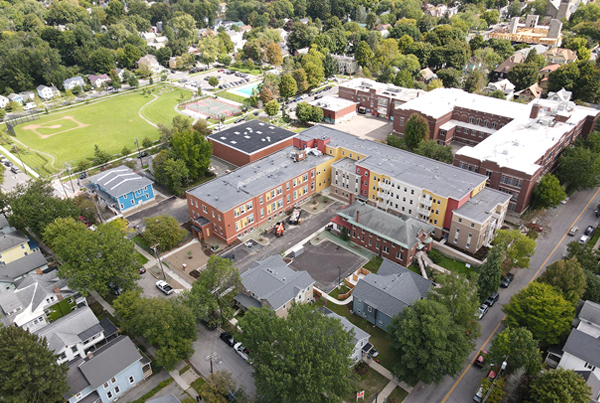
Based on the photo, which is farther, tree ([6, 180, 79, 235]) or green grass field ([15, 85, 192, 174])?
green grass field ([15, 85, 192, 174])

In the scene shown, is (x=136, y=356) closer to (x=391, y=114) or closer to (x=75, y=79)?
(x=391, y=114)

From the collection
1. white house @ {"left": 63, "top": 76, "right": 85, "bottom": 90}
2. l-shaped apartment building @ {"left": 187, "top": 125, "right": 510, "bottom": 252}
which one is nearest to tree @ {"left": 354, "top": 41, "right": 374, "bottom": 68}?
l-shaped apartment building @ {"left": 187, "top": 125, "right": 510, "bottom": 252}

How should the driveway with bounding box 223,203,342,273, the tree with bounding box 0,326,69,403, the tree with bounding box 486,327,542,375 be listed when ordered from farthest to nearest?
1. the driveway with bounding box 223,203,342,273
2. the tree with bounding box 486,327,542,375
3. the tree with bounding box 0,326,69,403

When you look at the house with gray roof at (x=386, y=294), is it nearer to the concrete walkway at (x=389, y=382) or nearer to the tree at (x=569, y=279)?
the concrete walkway at (x=389, y=382)

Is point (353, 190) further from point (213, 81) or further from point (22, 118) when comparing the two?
point (22, 118)

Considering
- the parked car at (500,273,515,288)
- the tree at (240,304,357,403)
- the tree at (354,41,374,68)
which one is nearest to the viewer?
the tree at (240,304,357,403)

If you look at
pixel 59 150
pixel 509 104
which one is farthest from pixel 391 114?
pixel 59 150

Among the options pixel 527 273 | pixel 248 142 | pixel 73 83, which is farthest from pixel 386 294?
pixel 73 83

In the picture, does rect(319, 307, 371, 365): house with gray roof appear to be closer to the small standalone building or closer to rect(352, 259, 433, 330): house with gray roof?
rect(352, 259, 433, 330): house with gray roof
